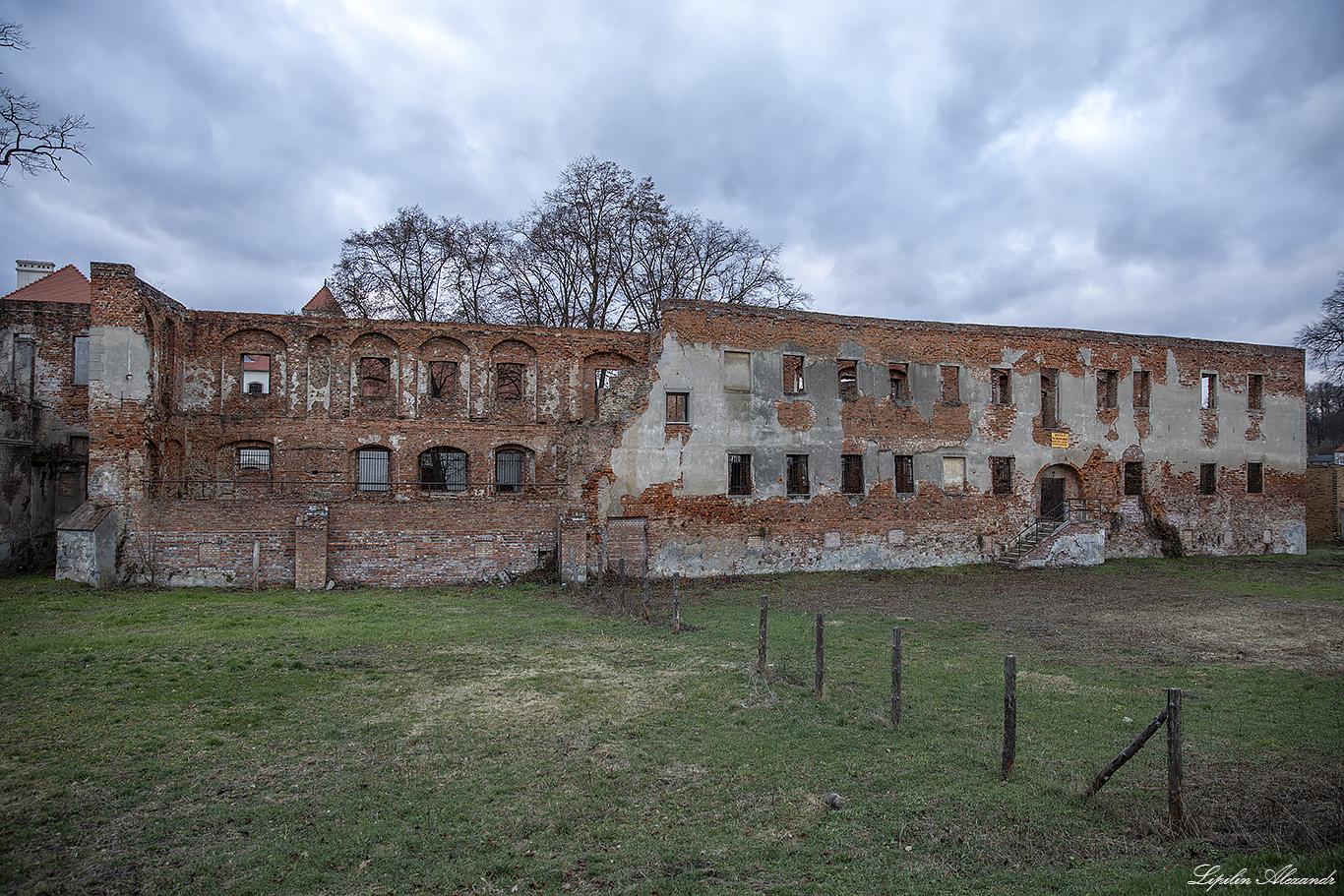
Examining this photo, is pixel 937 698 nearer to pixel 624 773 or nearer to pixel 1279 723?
pixel 1279 723

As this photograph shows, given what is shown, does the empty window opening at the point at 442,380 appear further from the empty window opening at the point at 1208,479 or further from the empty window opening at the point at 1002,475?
the empty window opening at the point at 1208,479

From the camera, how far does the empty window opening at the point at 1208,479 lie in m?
27.3

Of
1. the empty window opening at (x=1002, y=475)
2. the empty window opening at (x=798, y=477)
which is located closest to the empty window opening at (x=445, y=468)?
the empty window opening at (x=798, y=477)

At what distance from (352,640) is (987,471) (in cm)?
1963

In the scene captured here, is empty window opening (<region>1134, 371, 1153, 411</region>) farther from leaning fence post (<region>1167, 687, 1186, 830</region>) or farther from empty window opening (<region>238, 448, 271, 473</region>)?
empty window opening (<region>238, 448, 271, 473</region>)

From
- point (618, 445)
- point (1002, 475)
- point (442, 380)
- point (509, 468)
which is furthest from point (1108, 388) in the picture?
point (442, 380)

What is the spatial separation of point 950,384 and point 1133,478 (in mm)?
8178

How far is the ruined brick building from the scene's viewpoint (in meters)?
18.3

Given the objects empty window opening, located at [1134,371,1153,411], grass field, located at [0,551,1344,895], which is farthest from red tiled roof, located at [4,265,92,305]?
empty window opening, located at [1134,371,1153,411]

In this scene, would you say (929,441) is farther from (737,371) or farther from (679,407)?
(679,407)

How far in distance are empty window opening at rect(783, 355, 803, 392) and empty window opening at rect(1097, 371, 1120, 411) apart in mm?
11038

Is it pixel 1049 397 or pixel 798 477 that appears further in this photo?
pixel 1049 397

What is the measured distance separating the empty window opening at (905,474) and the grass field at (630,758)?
33.5 ft

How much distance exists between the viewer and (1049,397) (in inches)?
1003
